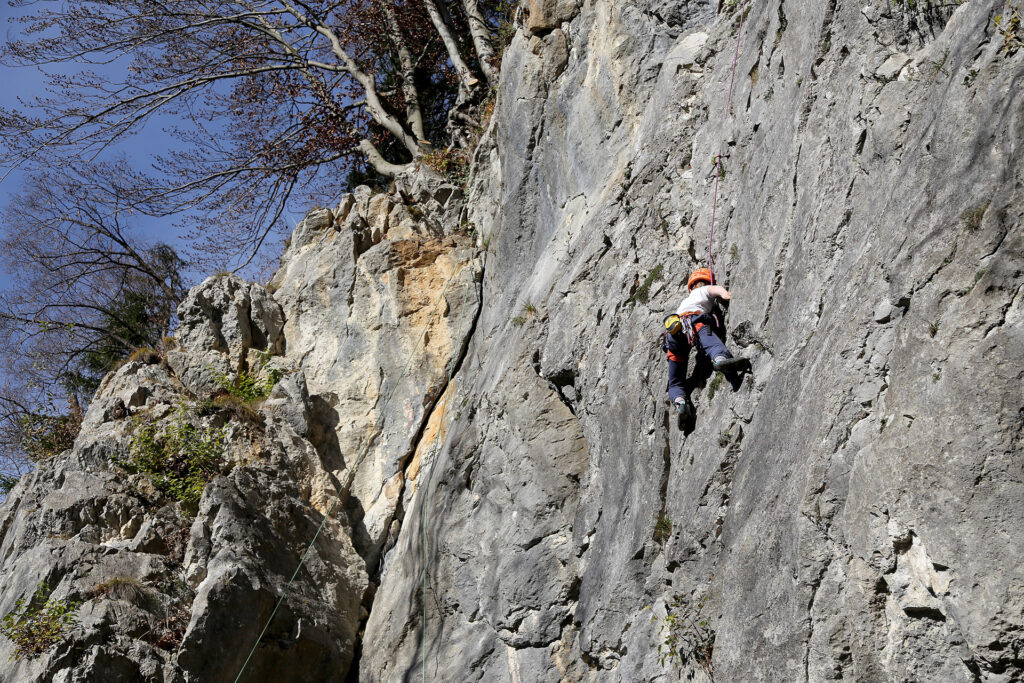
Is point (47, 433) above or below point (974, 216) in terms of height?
above

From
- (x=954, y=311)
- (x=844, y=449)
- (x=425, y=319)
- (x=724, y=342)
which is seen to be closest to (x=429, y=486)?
(x=425, y=319)

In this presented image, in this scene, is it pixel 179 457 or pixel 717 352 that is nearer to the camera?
pixel 717 352

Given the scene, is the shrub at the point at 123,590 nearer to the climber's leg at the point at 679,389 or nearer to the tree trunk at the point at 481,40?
the climber's leg at the point at 679,389

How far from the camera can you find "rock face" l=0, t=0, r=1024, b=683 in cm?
404

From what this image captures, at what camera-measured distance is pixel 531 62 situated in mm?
9992

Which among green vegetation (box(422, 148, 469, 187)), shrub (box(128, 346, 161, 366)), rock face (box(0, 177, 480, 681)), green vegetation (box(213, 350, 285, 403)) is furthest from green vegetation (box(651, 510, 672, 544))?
shrub (box(128, 346, 161, 366))

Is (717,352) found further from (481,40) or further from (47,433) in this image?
(47,433)

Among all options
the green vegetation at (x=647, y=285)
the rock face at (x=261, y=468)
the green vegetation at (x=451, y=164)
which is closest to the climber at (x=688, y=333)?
the green vegetation at (x=647, y=285)

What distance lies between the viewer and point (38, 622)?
8.38 meters

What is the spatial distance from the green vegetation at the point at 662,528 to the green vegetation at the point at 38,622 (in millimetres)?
5973

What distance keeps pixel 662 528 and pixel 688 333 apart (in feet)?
4.46

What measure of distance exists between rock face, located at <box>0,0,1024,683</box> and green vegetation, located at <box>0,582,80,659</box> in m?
0.12

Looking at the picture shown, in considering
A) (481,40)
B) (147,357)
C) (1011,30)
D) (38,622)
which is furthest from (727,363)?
(481,40)

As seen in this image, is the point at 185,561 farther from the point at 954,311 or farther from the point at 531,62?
the point at 954,311
